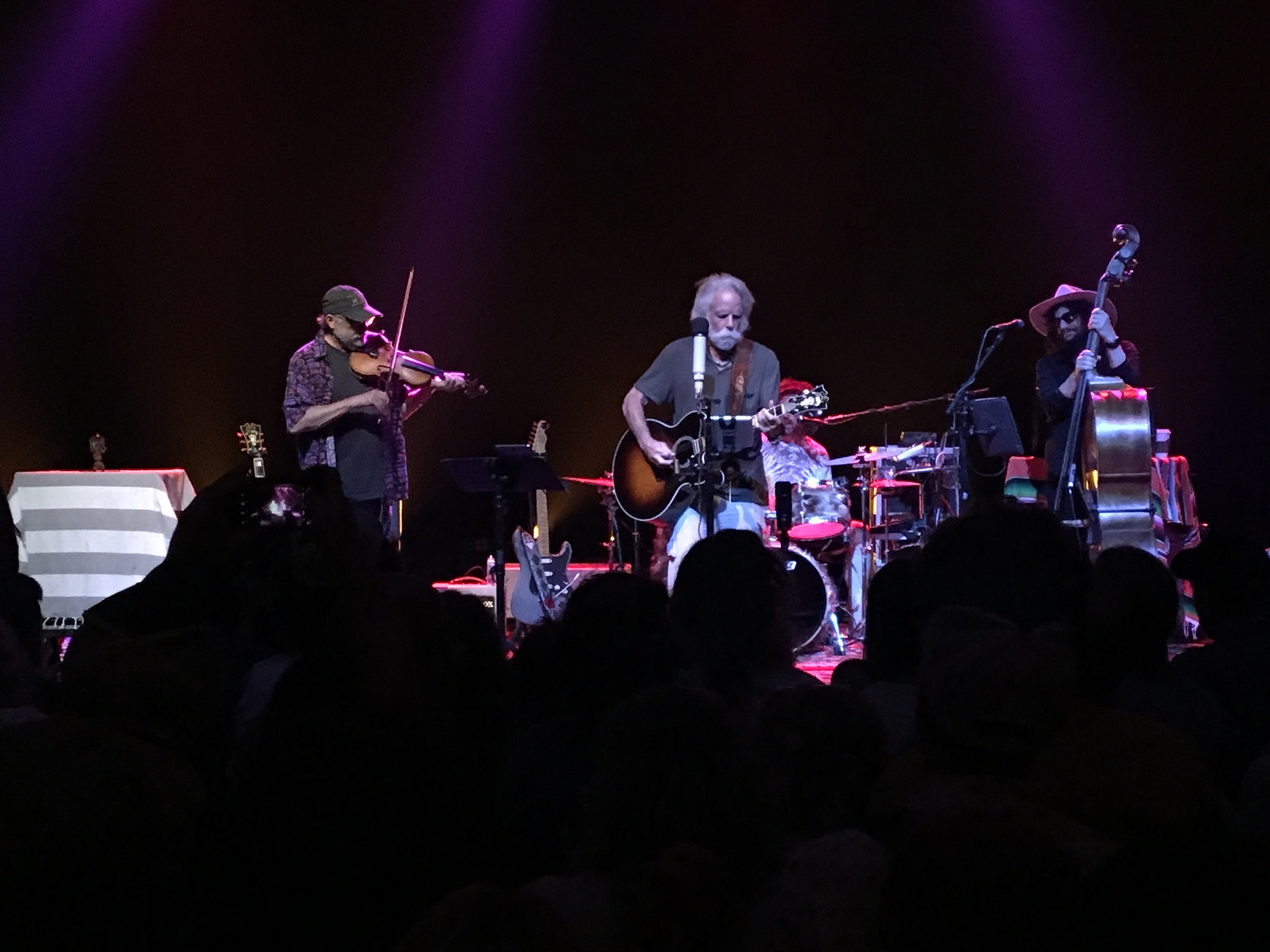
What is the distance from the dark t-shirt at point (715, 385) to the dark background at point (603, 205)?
10.2ft

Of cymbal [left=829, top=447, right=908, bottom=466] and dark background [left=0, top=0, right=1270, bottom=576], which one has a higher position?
dark background [left=0, top=0, right=1270, bottom=576]

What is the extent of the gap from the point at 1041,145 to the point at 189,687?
869 cm

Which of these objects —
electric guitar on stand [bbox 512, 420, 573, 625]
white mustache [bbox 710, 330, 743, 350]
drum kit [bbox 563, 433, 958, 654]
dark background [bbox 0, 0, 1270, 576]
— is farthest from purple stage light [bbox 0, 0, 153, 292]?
white mustache [bbox 710, 330, 743, 350]

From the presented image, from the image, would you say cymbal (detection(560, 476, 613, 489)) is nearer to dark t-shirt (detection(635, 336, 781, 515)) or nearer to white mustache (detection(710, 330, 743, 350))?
Result: dark t-shirt (detection(635, 336, 781, 515))

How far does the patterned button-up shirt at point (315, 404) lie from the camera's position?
285 inches

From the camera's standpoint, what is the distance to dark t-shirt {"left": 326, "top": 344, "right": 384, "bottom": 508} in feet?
24.0

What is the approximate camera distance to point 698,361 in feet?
22.6

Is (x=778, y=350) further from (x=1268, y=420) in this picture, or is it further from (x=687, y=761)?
(x=687, y=761)

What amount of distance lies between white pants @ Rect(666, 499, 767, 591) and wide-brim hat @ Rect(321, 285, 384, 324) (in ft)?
6.37

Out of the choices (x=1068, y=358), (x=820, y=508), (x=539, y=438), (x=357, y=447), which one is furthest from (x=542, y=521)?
(x=1068, y=358)

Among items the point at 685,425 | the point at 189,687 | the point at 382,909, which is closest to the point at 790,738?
the point at 382,909

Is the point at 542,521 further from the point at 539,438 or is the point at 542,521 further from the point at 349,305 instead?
the point at 349,305

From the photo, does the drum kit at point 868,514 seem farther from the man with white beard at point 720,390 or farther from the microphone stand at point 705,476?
the microphone stand at point 705,476

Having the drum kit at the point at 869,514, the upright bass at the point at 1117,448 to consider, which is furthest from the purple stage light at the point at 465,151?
the upright bass at the point at 1117,448
